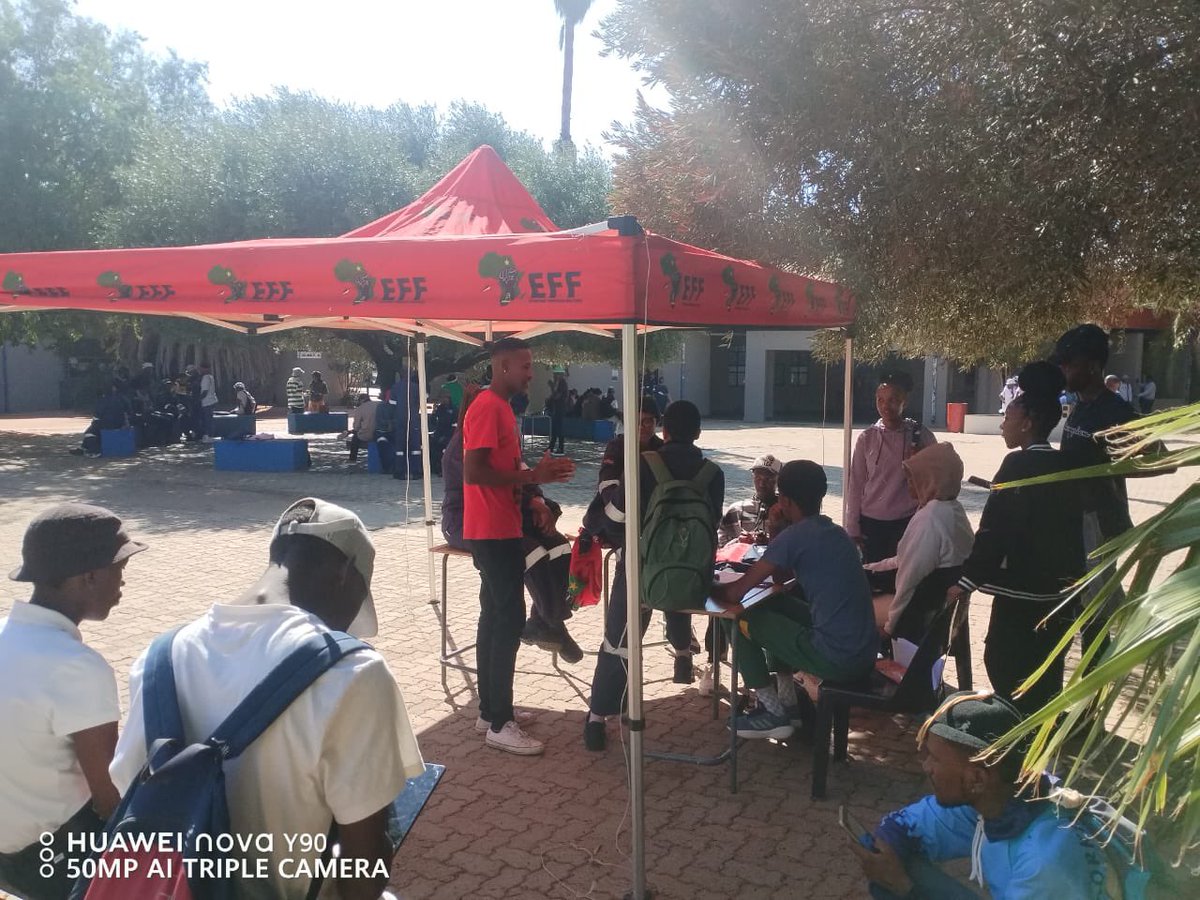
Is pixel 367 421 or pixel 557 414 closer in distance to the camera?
Answer: pixel 367 421

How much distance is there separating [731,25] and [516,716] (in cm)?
390

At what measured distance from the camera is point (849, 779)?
434 cm

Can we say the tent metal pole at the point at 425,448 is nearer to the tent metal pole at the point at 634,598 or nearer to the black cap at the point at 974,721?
the tent metal pole at the point at 634,598

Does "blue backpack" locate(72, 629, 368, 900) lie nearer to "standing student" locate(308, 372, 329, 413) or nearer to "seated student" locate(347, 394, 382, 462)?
"seated student" locate(347, 394, 382, 462)

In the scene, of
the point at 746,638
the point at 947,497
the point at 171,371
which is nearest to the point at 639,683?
the point at 746,638

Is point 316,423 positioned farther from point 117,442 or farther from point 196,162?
point 196,162

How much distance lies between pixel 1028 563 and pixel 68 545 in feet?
10.6

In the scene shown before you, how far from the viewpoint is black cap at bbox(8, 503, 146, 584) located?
249 centimetres

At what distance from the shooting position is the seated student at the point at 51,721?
7.45 feet

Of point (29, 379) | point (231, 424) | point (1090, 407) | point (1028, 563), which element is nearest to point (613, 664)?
point (1028, 563)

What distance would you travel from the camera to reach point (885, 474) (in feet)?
18.2

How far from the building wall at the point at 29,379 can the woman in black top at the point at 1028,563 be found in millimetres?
32702

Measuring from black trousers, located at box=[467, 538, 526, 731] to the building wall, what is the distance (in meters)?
30.8

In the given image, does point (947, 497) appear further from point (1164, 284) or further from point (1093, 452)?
point (1164, 284)
